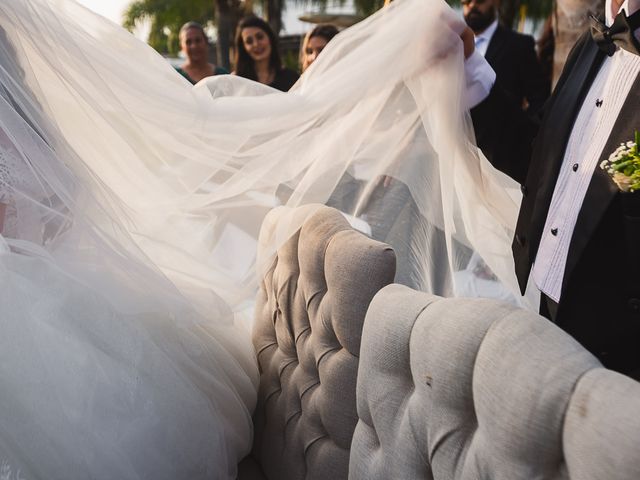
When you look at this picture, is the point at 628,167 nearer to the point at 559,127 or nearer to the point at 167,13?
the point at 559,127

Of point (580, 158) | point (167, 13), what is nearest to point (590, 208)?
point (580, 158)

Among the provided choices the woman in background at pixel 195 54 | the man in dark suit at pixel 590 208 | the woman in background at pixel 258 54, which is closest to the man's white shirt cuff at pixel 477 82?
the man in dark suit at pixel 590 208

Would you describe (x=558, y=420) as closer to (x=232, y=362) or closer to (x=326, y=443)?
(x=326, y=443)

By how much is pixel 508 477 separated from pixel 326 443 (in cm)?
83

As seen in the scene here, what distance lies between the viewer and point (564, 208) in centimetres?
168

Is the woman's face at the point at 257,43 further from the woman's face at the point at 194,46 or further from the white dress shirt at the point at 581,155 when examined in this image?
the white dress shirt at the point at 581,155

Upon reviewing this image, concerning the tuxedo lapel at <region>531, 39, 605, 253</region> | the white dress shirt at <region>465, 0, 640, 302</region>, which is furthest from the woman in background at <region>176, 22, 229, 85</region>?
the white dress shirt at <region>465, 0, 640, 302</region>

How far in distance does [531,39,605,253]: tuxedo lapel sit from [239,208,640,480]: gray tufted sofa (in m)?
0.44

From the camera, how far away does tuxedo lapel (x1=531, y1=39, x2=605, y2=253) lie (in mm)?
1722

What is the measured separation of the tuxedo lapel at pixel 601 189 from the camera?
1.49 meters

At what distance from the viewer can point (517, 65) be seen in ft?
14.1

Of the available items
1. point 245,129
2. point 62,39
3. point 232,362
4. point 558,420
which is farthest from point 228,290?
point 558,420

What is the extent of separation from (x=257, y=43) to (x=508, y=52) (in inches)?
58.2

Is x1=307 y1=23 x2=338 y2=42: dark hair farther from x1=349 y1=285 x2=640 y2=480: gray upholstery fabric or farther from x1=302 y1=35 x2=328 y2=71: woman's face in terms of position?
x1=349 y1=285 x2=640 y2=480: gray upholstery fabric
